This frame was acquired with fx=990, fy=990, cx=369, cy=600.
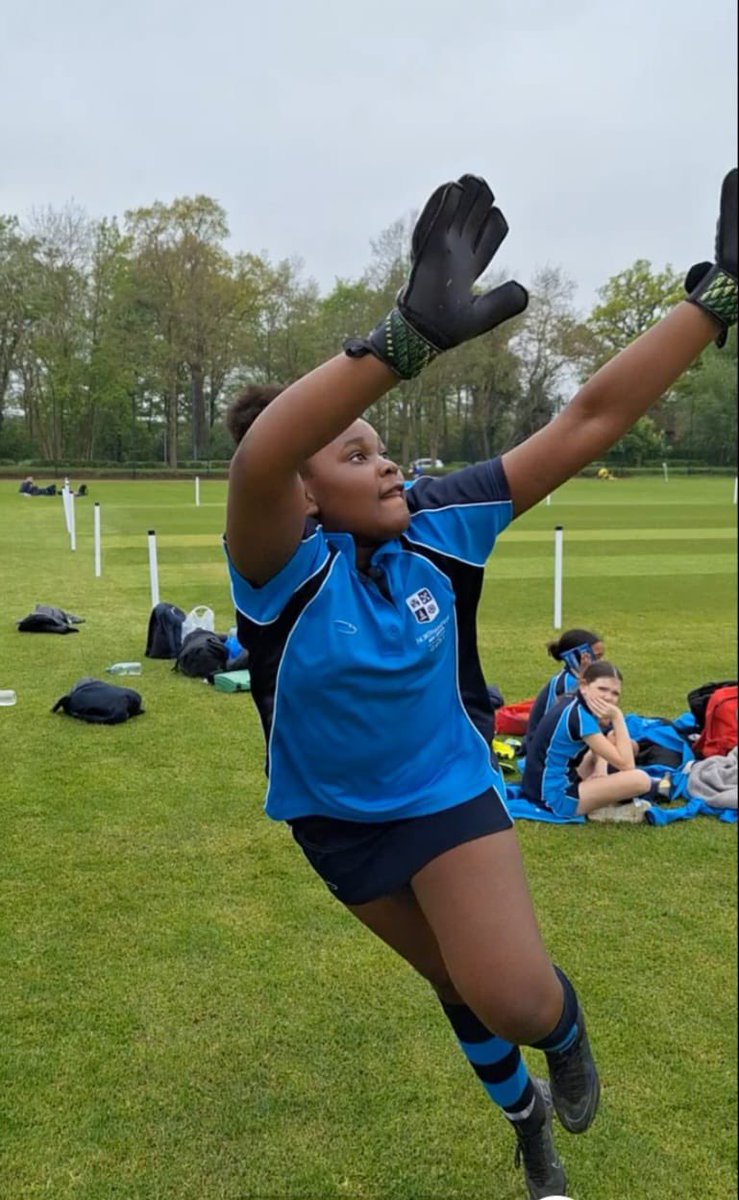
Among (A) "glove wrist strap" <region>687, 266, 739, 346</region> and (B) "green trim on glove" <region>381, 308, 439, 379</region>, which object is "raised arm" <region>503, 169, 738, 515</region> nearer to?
(A) "glove wrist strap" <region>687, 266, 739, 346</region>

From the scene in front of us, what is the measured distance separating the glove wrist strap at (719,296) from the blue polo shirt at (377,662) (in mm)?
589

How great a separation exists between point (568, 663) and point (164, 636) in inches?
189

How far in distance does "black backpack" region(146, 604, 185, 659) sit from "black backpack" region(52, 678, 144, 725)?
1.96 metres

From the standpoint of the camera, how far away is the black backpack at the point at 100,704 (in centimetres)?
696

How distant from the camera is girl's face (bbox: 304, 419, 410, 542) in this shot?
2.00 meters

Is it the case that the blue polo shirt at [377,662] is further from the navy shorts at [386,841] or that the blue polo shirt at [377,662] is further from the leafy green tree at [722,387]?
the leafy green tree at [722,387]

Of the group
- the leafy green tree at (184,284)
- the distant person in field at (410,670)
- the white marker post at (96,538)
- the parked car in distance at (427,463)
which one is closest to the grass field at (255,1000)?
the distant person in field at (410,670)

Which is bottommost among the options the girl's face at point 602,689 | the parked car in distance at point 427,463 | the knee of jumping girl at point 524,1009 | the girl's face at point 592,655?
the knee of jumping girl at point 524,1009

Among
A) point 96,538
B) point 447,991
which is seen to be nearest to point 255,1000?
point 447,991

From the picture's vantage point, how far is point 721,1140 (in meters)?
2.68

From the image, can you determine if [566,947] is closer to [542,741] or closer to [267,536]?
[542,741]

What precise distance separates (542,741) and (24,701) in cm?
401

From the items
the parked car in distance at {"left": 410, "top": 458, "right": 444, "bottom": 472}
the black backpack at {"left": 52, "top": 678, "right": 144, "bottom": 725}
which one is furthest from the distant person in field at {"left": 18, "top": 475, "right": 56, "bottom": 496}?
the parked car in distance at {"left": 410, "top": 458, "right": 444, "bottom": 472}

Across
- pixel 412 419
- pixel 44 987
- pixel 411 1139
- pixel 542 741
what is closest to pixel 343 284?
pixel 412 419
